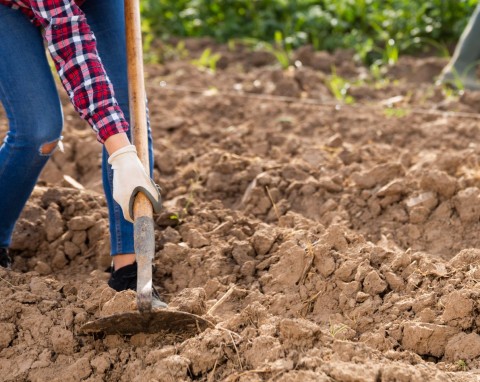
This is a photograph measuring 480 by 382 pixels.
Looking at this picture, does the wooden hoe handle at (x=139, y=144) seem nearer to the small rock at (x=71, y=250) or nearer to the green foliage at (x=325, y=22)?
the small rock at (x=71, y=250)

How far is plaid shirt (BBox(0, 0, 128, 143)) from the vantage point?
2686mm

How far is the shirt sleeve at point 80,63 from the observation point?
2693 mm

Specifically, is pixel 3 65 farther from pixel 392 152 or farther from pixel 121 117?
pixel 392 152

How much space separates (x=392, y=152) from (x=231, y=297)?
164cm

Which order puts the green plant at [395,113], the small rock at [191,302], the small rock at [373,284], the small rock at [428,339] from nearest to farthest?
1. the small rock at [428,339]
2. the small rock at [191,302]
3. the small rock at [373,284]
4. the green plant at [395,113]

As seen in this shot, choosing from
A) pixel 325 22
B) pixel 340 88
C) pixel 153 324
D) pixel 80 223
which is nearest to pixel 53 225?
pixel 80 223

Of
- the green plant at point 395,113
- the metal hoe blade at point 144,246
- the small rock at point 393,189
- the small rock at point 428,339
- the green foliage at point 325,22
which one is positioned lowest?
the green foliage at point 325,22

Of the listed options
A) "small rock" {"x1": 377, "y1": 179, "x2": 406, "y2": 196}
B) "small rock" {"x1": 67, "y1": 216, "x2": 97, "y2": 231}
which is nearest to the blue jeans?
"small rock" {"x1": 67, "y1": 216, "x2": 97, "y2": 231}

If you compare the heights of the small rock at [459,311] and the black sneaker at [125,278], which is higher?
the small rock at [459,311]

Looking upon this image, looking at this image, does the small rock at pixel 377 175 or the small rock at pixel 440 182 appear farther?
the small rock at pixel 377 175

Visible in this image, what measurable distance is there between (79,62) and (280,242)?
1188 millimetres

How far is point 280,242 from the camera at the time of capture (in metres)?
3.43

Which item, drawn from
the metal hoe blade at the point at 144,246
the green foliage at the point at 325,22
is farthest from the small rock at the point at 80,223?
the green foliage at the point at 325,22

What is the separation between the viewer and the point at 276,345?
2.64 metres
